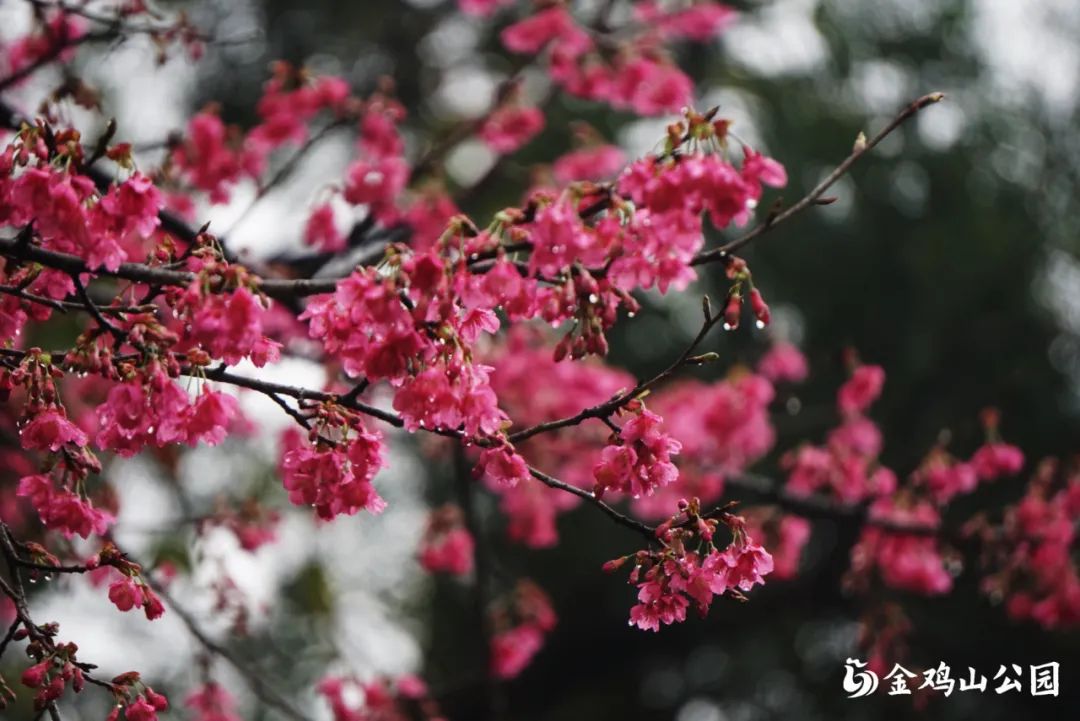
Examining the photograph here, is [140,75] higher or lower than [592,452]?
higher

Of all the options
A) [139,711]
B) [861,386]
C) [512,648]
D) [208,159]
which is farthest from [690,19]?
[139,711]

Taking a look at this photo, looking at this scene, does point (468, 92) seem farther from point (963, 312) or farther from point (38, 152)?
point (38, 152)

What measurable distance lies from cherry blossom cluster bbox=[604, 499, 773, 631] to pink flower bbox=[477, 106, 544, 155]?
2364 millimetres

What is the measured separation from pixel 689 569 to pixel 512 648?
2.10 metres

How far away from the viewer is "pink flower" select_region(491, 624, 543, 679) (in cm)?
359

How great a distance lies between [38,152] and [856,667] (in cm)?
326

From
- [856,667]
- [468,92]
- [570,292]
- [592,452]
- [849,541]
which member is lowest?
[570,292]

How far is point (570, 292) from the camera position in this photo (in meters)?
1.52

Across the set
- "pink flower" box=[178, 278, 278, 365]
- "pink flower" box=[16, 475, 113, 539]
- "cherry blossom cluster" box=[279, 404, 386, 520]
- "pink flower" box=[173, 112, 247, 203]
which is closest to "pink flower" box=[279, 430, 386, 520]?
"cherry blossom cluster" box=[279, 404, 386, 520]

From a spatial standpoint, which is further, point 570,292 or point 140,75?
point 140,75

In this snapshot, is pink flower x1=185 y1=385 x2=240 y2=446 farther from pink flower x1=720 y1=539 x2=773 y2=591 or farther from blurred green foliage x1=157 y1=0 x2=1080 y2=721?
blurred green foliage x1=157 y1=0 x2=1080 y2=721

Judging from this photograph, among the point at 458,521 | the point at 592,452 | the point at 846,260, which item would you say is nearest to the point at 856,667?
the point at 592,452

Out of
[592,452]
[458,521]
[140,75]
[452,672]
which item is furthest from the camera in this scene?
[452,672]

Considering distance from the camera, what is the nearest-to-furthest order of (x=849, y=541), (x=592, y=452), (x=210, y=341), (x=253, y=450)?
(x=210, y=341)
(x=592, y=452)
(x=849, y=541)
(x=253, y=450)
